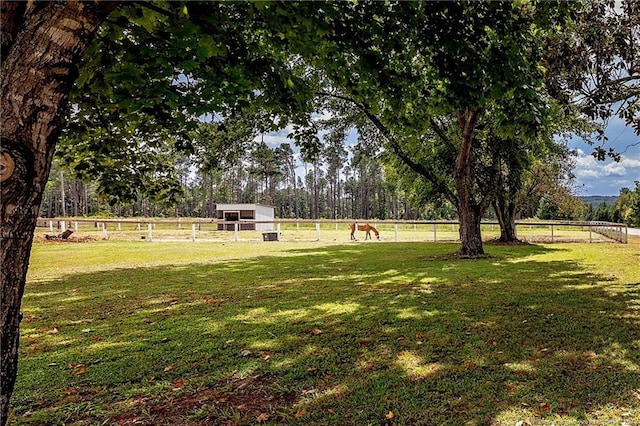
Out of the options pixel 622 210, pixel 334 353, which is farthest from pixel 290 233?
pixel 622 210

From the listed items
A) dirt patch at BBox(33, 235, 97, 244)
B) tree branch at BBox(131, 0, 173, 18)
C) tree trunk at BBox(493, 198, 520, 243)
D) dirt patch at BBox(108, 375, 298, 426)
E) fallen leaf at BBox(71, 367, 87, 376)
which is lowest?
fallen leaf at BBox(71, 367, 87, 376)

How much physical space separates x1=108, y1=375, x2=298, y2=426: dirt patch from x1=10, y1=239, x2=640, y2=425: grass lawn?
0.01 metres

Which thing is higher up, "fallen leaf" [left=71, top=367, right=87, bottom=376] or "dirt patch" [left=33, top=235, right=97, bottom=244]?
"dirt patch" [left=33, top=235, right=97, bottom=244]

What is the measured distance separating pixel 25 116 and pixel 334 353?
329 centimetres

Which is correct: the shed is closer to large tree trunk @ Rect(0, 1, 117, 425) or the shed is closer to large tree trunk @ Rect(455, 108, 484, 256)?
large tree trunk @ Rect(455, 108, 484, 256)

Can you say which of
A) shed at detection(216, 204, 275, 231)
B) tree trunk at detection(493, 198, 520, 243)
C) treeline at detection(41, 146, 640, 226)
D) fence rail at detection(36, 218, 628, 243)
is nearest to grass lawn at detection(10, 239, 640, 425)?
fence rail at detection(36, 218, 628, 243)

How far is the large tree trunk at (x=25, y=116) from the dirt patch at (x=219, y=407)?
1029mm

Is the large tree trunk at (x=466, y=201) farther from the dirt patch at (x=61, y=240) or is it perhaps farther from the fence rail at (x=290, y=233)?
the dirt patch at (x=61, y=240)

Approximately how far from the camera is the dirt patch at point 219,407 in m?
2.78

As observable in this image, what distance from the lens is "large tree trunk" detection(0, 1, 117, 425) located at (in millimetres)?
1930

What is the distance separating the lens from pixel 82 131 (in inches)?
189

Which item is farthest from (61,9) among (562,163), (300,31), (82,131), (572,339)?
(562,163)

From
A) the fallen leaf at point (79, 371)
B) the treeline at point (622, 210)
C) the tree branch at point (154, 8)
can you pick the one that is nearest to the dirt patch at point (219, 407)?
the fallen leaf at point (79, 371)

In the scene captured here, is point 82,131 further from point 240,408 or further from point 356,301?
point 356,301
